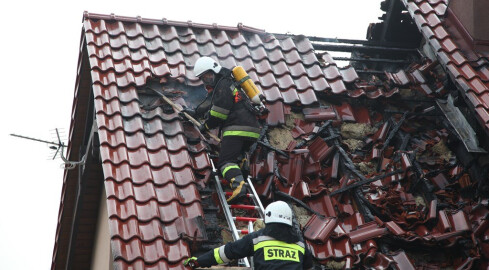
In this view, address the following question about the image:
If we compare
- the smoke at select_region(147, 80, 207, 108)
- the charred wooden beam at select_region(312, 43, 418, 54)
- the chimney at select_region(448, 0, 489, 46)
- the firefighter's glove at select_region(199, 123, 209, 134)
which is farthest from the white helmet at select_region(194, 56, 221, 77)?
the chimney at select_region(448, 0, 489, 46)

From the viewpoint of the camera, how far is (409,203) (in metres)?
9.66

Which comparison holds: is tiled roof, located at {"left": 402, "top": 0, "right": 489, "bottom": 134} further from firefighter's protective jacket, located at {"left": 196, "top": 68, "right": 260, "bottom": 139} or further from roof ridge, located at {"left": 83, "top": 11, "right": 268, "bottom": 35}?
firefighter's protective jacket, located at {"left": 196, "top": 68, "right": 260, "bottom": 139}

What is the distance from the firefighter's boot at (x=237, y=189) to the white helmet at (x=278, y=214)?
1.11 metres

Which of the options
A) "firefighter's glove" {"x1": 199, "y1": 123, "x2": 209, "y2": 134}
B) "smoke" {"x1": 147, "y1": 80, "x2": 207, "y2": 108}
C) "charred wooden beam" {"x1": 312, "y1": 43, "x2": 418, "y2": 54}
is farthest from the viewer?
"charred wooden beam" {"x1": 312, "y1": 43, "x2": 418, "y2": 54}

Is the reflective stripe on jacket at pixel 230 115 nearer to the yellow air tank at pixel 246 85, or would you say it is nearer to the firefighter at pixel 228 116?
the firefighter at pixel 228 116

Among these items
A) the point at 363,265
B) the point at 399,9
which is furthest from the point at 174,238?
the point at 399,9

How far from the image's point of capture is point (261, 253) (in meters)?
7.65

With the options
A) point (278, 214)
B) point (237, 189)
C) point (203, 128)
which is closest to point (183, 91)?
point (203, 128)

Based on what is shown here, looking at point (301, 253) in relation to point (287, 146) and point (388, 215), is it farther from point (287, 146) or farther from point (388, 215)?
point (287, 146)

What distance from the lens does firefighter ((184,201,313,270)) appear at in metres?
7.62

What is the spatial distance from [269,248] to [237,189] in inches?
56.3

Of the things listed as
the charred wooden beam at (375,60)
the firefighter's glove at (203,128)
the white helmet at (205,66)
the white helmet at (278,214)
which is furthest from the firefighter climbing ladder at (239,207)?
the charred wooden beam at (375,60)

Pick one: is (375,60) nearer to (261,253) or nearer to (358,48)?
(358,48)

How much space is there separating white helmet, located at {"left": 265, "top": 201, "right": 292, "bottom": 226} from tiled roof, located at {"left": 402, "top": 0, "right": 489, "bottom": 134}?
3.01 meters
